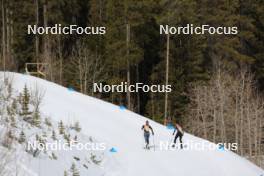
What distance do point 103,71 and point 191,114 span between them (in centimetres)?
867

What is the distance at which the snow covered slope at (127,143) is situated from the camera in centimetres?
1690

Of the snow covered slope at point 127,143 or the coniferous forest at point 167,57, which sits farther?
the coniferous forest at point 167,57

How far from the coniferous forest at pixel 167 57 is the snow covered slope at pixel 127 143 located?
50.8ft

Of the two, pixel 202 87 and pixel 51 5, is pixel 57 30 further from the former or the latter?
pixel 202 87

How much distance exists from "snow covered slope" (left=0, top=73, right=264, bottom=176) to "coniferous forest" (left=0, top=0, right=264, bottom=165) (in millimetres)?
15485

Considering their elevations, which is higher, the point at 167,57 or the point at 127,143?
the point at 167,57

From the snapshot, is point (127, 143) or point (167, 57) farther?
point (167, 57)

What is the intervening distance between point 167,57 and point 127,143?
84.0ft

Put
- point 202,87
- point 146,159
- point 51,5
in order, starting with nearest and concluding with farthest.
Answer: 1. point 146,159
2. point 202,87
3. point 51,5

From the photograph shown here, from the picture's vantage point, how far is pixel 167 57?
44250mm

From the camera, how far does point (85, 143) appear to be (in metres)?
16.1

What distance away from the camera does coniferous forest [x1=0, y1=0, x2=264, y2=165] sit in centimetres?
4044

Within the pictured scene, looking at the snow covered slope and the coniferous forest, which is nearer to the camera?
the snow covered slope

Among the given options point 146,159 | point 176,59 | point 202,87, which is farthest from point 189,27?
point 146,159
